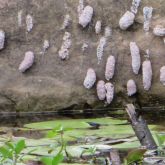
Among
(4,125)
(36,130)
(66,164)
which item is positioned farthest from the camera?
(4,125)

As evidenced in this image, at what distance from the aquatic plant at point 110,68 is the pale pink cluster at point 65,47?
0.34m

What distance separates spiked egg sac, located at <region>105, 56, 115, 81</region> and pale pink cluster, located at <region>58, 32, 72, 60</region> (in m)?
0.34

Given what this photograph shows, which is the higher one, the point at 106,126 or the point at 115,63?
the point at 115,63

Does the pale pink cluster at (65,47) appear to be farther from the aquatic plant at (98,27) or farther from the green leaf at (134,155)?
the green leaf at (134,155)

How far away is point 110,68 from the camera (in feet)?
15.6

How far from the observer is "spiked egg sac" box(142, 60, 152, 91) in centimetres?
469

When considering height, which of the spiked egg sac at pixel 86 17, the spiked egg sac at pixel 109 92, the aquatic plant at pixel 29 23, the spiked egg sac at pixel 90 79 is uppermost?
the aquatic plant at pixel 29 23

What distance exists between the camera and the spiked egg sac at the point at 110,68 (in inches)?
186

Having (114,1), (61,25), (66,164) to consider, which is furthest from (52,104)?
(66,164)

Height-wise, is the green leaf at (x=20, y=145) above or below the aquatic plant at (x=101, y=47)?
below

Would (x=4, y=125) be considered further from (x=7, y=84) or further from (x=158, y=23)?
(x=158, y=23)

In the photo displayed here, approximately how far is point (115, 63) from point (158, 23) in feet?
1.55

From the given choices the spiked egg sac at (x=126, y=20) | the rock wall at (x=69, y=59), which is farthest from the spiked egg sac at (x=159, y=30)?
the spiked egg sac at (x=126, y=20)

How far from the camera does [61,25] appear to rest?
488 centimetres
